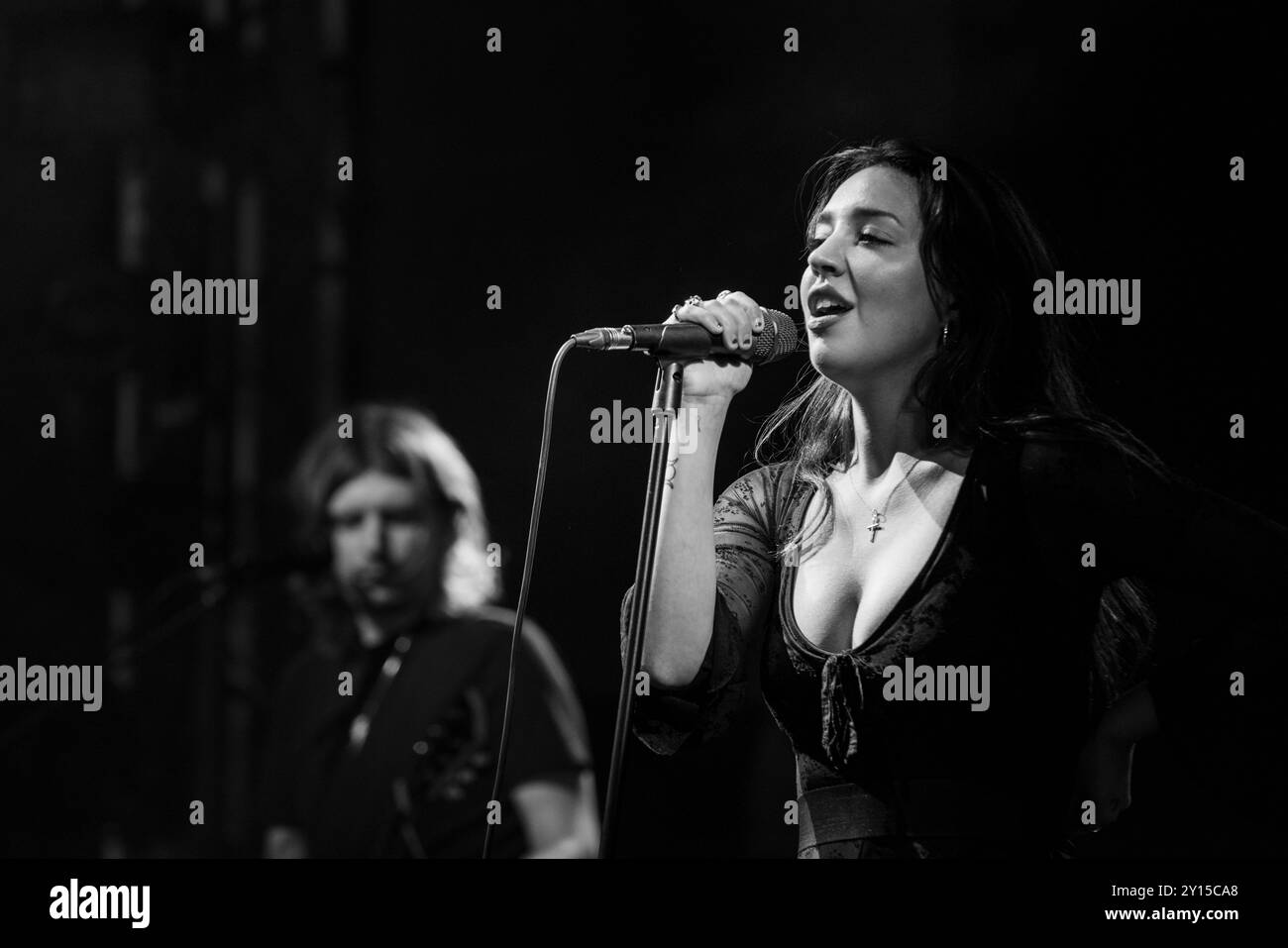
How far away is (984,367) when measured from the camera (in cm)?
255

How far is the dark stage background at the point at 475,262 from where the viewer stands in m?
2.61

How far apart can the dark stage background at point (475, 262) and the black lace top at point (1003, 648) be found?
16 cm

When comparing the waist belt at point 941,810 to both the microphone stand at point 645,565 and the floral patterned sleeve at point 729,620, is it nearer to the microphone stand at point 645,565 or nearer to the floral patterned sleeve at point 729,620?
the floral patterned sleeve at point 729,620

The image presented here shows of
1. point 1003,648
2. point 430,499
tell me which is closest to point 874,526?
point 1003,648

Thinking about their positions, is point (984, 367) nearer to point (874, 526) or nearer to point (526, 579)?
point (874, 526)

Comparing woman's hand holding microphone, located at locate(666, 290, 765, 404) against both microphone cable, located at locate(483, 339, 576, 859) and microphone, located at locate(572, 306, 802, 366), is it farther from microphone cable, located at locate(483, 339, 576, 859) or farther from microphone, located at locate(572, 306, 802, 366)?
microphone cable, located at locate(483, 339, 576, 859)

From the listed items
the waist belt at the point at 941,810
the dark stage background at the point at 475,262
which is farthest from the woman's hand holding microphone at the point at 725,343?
the waist belt at the point at 941,810

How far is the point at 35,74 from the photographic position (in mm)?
2688

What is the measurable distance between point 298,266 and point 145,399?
14.6 inches

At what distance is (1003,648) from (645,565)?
63 centimetres

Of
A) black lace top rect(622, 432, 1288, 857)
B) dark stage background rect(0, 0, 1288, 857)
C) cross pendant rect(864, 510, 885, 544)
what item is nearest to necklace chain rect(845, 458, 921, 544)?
cross pendant rect(864, 510, 885, 544)

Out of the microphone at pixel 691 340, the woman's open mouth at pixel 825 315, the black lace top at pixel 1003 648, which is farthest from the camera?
the woman's open mouth at pixel 825 315

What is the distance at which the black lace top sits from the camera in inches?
97.5

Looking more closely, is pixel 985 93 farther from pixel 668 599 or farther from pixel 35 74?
pixel 35 74
